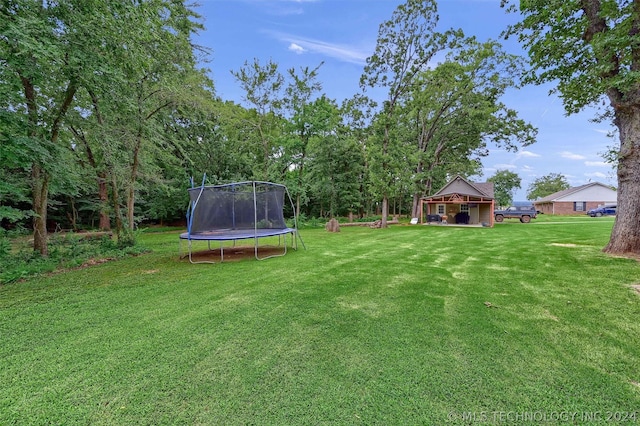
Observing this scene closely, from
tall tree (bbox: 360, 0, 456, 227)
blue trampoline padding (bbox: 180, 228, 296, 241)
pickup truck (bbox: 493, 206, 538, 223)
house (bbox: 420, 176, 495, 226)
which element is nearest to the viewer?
blue trampoline padding (bbox: 180, 228, 296, 241)

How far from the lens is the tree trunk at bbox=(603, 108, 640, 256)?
5363mm

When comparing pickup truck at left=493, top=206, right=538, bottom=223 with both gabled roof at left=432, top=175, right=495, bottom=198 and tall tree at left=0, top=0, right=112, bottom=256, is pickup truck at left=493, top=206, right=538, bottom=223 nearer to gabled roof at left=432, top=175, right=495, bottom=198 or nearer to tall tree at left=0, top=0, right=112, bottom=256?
gabled roof at left=432, top=175, right=495, bottom=198

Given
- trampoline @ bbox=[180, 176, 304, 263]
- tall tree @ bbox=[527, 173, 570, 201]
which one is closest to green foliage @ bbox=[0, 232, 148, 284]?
trampoline @ bbox=[180, 176, 304, 263]

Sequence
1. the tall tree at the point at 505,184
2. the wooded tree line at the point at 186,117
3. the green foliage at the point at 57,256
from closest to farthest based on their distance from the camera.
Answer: the wooded tree line at the point at 186,117 → the green foliage at the point at 57,256 → the tall tree at the point at 505,184

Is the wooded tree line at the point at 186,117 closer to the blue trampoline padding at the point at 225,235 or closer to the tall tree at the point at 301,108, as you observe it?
the tall tree at the point at 301,108

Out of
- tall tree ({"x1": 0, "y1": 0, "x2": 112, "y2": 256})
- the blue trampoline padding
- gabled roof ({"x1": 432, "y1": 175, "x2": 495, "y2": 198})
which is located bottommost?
the blue trampoline padding

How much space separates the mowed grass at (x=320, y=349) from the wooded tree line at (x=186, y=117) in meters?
3.70

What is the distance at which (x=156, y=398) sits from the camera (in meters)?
1.70

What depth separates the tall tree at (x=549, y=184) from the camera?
46575mm

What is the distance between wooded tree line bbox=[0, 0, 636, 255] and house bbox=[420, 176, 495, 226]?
1.78m

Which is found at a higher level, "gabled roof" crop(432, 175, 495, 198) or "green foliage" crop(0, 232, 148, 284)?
"gabled roof" crop(432, 175, 495, 198)

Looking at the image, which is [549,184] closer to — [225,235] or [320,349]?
[225,235]

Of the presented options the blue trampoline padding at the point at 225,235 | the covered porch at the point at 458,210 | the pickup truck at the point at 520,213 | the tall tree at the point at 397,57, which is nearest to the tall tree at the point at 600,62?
the blue trampoline padding at the point at 225,235

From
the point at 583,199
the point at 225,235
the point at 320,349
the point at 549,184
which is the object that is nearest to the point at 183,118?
the point at 225,235
